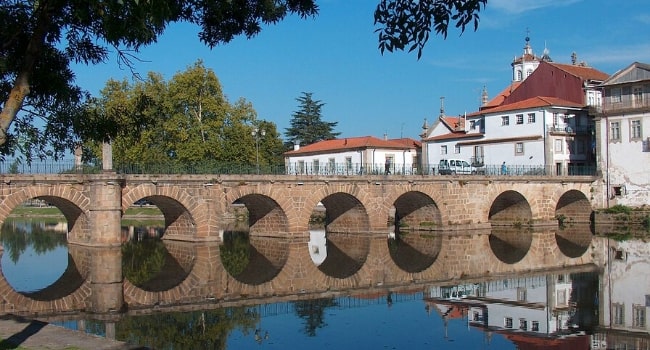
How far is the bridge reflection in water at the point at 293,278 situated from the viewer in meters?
17.6

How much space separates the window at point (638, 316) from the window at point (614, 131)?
27.4 meters

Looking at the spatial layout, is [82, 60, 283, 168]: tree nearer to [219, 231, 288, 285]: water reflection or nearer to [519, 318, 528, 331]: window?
[219, 231, 288, 285]: water reflection

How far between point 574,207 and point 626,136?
216 inches

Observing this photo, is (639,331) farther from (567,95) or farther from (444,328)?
(567,95)

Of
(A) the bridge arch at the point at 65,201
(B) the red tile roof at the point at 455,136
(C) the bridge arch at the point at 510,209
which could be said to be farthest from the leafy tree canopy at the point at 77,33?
(B) the red tile roof at the point at 455,136

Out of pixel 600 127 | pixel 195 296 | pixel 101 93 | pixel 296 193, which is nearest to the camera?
pixel 195 296

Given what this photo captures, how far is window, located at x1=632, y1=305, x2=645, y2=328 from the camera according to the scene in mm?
16484

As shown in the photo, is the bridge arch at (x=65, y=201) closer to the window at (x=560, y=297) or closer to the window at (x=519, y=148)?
the window at (x=560, y=297)

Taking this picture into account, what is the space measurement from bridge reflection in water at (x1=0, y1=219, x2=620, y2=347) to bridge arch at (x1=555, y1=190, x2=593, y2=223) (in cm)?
809

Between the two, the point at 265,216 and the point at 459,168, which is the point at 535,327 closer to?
the point at 265,216

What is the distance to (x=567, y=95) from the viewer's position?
159 ft

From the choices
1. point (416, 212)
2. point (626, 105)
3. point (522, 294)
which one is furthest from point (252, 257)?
point (626, 105)

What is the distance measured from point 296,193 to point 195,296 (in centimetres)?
1421

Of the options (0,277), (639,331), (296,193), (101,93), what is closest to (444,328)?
(639,331)
